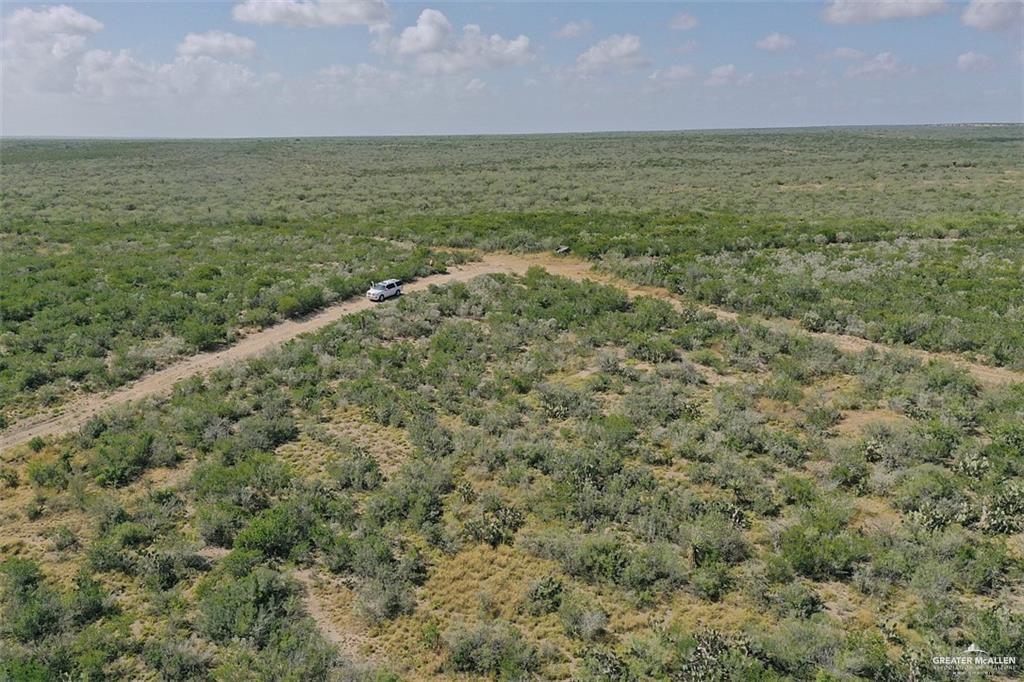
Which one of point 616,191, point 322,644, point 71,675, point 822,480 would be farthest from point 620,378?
point 616,191

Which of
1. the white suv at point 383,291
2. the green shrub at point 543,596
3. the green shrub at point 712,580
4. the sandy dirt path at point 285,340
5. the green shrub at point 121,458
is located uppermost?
the white suv at point 383,291

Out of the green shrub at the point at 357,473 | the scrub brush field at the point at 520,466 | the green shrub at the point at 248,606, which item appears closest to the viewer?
the scrub brush field at the point at 520,466

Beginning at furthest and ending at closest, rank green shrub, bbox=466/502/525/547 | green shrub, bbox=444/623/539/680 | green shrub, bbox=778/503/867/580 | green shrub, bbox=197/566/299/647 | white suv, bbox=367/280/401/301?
white suv, bbox=367/280/401/301, green shrub, bbox=466/502/525/547, green shrub, bbox=778/503/867/580, green shrub, bbox=197/566/299/647, green shrub, bbox=444/623/539/680

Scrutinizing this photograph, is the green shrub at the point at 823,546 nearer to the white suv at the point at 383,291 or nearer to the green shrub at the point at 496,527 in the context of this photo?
the green shrub at the point at 496,527

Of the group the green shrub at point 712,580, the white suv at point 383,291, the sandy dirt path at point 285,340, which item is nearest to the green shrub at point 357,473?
the green shrub at point 712,580

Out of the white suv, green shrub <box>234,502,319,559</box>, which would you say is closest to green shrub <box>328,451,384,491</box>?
green shrub <box>234,502,319,559</box>

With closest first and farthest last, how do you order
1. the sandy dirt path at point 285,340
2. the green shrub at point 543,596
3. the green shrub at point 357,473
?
1. the green shrub at point 543,596
2. the green shrub at point 357,473
3. the sandy dirt path at point 285,340

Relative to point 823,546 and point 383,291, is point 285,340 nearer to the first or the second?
point 383,291

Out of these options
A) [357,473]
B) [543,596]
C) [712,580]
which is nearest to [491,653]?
[543,596]

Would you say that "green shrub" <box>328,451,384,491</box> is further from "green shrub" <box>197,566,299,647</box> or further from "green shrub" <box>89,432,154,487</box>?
"green shrub" <box>89,432,154,487</box>
